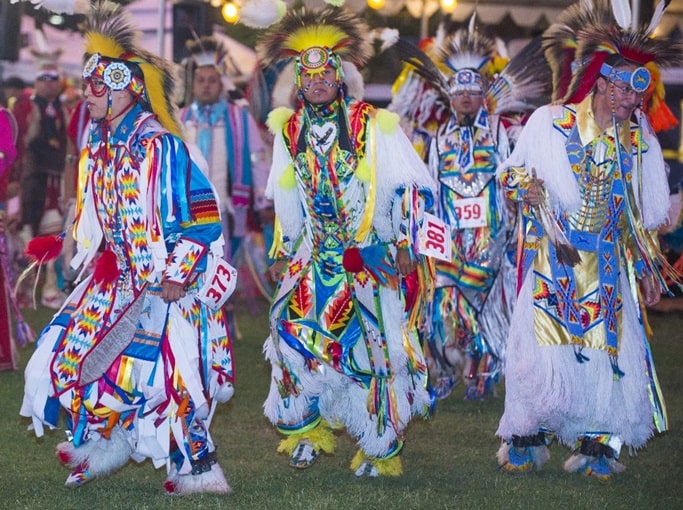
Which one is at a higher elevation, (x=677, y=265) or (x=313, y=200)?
(x=313, y=200)

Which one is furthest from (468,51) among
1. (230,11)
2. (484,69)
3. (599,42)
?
(230,11)

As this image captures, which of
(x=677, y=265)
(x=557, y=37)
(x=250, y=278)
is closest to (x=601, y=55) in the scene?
(x=557, y=37)

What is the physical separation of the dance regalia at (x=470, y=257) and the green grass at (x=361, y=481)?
0.43 meters

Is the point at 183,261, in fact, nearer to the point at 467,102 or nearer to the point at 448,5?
the point at 467,102

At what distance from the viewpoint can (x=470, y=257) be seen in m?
7.32

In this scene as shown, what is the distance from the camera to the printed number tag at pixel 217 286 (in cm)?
494

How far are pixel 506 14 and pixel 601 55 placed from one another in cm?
698

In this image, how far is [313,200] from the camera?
5.52 m

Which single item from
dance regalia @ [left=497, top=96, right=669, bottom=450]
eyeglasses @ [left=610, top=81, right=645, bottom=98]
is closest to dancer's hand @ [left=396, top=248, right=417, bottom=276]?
dance regalia @ [left=497, top=96, right=669, bottom=450]

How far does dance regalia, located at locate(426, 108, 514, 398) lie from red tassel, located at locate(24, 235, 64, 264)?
280 centimetres

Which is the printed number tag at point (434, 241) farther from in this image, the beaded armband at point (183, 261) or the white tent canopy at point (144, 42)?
the white tent canopy at point (144, 42)

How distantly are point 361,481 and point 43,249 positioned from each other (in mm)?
1653

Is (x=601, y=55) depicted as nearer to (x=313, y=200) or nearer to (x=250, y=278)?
(x=313, y=200)

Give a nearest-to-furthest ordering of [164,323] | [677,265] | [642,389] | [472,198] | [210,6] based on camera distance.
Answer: [164,323] < [642,389] < [472,198] < [677,265] < [210,6]
